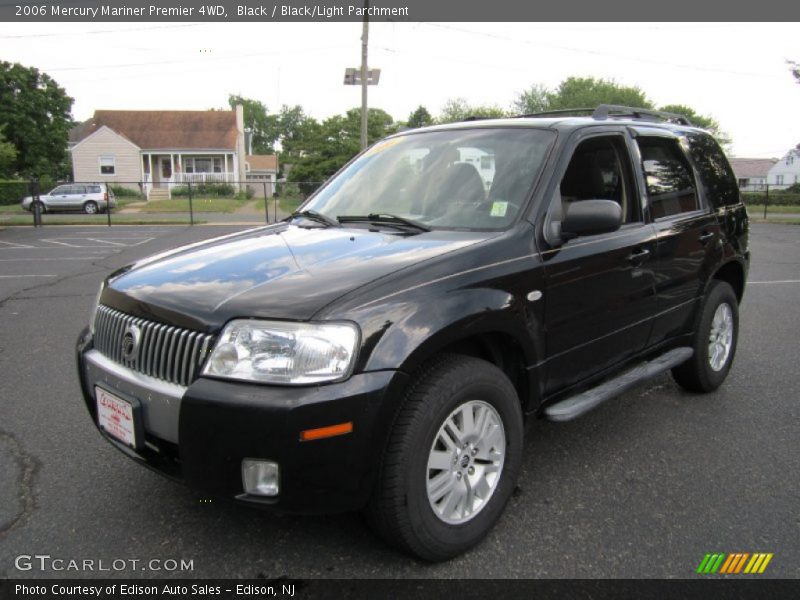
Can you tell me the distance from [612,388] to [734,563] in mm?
1025

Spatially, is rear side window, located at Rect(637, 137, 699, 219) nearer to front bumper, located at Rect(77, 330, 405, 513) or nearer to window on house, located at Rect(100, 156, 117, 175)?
front bumper, located at Rect(77, 330, 405, 513)

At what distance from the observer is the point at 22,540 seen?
2.68 meters

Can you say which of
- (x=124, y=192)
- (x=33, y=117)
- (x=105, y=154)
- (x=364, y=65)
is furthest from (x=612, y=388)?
(x=33, y=117)

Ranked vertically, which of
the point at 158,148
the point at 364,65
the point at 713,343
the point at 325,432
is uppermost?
the point at 364,65

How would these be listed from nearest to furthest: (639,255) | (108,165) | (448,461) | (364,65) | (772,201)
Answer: (448,461) → (639,255) → (364,65) → (772,201) → (108,165)

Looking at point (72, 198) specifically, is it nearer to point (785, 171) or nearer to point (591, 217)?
point (591, 217)

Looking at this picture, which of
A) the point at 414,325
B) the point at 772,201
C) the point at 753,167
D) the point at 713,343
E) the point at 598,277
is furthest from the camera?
the point at 753,167

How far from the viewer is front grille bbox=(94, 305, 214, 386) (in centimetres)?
230

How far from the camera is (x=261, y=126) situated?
101438 mm

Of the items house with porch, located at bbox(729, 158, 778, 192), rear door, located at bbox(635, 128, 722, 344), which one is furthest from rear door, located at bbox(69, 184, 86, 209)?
house with porch, located at bbox(729, 158, 778, 192)

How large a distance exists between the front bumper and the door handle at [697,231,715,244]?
2.79 metres

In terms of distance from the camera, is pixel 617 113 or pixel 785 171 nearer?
pixel 617 113

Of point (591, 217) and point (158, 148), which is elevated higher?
point (158, 148)

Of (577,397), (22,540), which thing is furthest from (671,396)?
(22,540)
